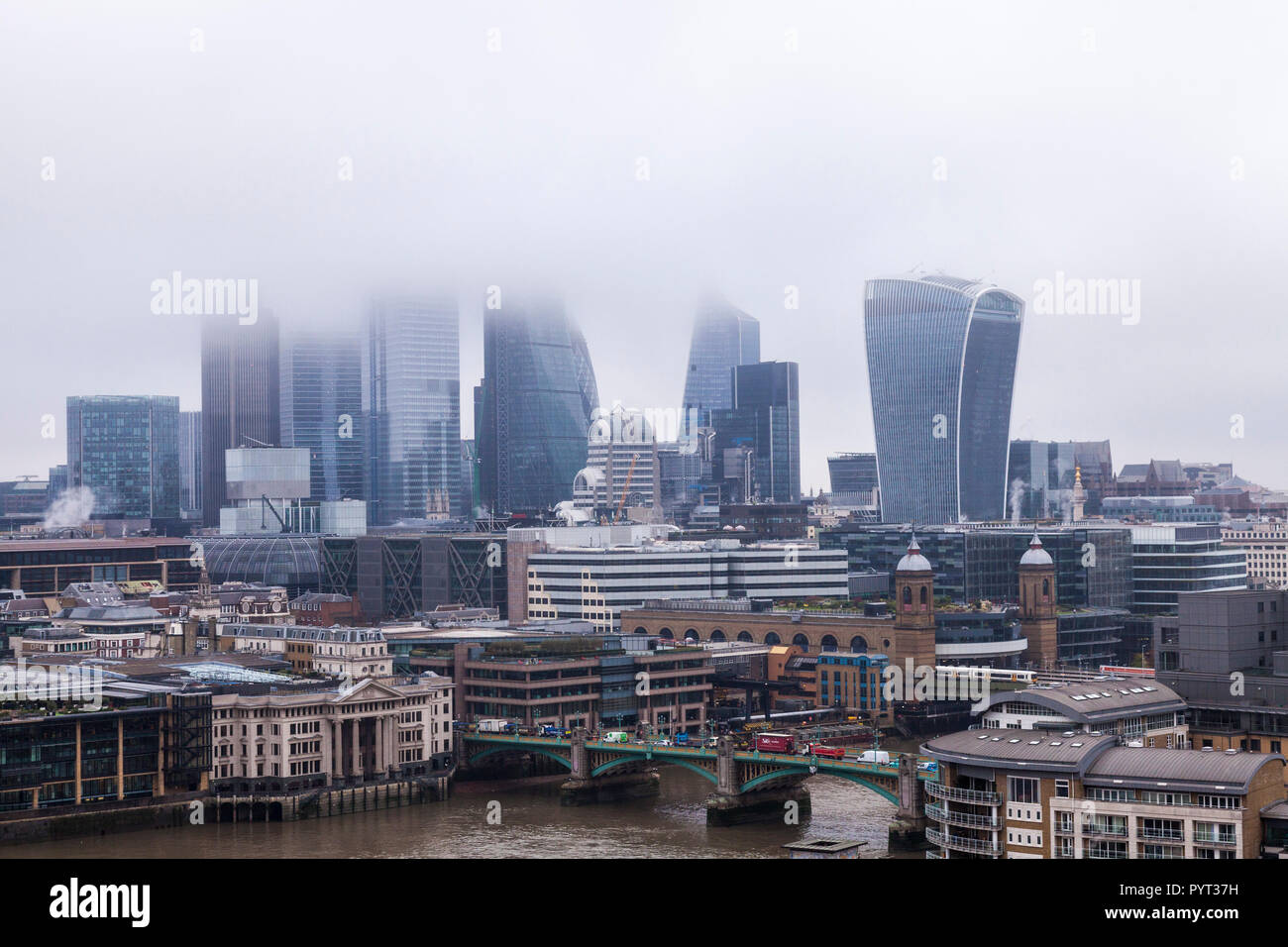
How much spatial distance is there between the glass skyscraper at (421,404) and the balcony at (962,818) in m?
152

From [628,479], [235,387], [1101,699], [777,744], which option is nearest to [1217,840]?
[1101,699]

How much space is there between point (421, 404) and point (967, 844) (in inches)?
6231

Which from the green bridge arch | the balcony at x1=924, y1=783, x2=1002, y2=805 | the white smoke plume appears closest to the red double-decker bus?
the green bridge arch

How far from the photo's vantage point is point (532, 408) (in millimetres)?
188625

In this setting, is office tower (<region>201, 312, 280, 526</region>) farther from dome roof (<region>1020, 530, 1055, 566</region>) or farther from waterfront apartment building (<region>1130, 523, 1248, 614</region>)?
dome roof (<region>1020, 530, 1055, 566</region>)

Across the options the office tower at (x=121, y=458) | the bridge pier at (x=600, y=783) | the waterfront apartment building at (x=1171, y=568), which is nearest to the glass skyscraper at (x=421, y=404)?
the office tower at (x=121, y=458)

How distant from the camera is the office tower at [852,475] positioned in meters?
188

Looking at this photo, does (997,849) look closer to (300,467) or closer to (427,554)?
(427,554)

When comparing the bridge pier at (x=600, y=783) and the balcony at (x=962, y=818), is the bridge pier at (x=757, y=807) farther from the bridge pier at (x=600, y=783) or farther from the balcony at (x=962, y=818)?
the balcony at (x=962, y=818)

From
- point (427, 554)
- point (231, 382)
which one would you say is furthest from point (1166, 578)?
point (231, 382)

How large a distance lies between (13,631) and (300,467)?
6975cm

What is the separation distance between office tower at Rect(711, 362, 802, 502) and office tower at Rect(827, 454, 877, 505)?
13.8 ft

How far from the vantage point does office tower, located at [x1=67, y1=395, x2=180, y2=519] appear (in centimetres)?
16900
